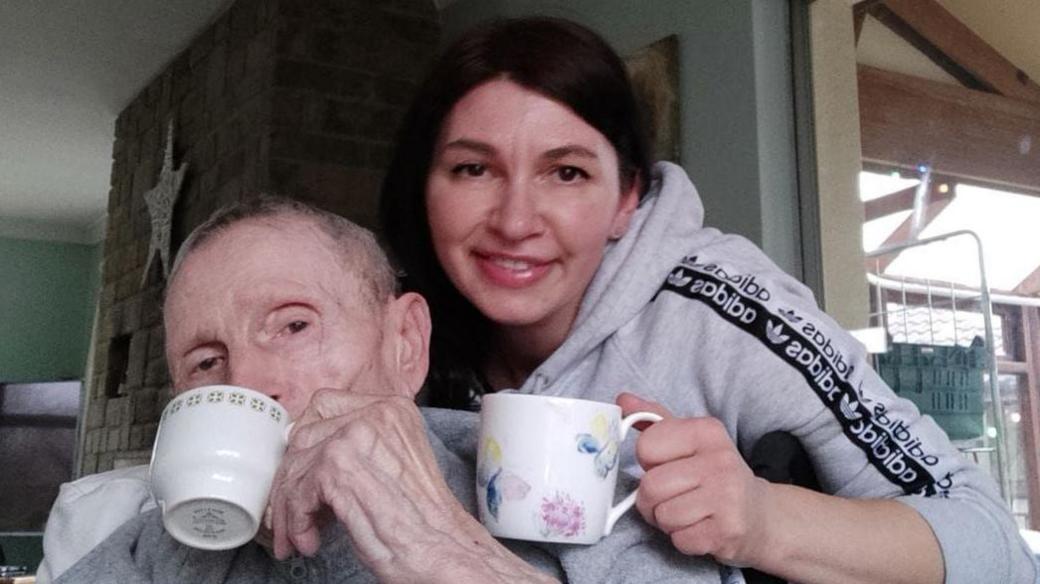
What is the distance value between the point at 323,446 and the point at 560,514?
191mm

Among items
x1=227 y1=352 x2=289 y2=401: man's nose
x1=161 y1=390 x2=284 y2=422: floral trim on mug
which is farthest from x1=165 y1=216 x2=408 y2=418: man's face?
x1=161 y1=390 x2=284 y2=422: floral trim on mug

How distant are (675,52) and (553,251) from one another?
61.7 inches

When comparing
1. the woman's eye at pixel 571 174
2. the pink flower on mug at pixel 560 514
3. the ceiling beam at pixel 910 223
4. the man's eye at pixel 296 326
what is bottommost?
the pink flower on mug at pixel 560 514

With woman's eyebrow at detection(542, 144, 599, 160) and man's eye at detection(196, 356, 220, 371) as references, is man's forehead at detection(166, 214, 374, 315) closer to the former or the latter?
man's eye at detection(196, 356, 220, 371)

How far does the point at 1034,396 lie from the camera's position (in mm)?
2014

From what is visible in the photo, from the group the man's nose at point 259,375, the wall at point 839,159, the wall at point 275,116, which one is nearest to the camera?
the man's nose at point 259,375

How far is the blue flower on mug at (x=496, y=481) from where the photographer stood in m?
0.71

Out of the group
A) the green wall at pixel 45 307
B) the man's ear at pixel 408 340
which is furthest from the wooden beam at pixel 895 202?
the green wall at pixel 45 307

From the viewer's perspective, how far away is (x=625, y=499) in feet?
2.52

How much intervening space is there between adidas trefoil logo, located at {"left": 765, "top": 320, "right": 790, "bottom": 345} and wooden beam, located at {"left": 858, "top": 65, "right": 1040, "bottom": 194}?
4.79 ft

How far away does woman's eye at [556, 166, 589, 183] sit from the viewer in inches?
41.8

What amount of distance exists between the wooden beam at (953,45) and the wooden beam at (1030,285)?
1.27ft

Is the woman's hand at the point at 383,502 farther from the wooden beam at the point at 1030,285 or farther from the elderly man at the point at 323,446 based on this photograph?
the wooden beam at the point at 1030,285

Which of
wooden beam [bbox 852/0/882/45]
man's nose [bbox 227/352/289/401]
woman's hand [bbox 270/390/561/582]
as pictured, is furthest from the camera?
wooden beam [bbox 852/0/882/45]
